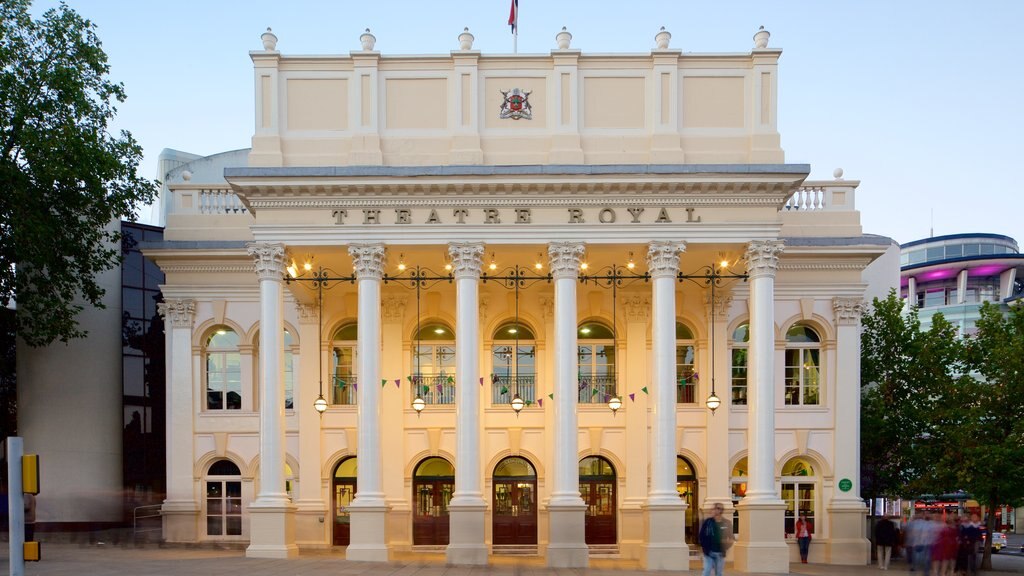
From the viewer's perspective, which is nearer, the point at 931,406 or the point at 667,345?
the point at 667,345

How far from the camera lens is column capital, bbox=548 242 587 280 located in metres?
24.1

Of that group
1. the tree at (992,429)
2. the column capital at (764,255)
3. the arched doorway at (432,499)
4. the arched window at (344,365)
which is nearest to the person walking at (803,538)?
the tree at (992,429)

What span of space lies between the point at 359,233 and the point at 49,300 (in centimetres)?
894

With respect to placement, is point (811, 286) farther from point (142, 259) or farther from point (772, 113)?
point (142, 259)

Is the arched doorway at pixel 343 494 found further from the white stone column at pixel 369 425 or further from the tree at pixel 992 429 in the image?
the tree at pixel 992 429

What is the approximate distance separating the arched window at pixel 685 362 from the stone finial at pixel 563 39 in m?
8.64

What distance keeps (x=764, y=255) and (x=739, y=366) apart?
5763 millimetres

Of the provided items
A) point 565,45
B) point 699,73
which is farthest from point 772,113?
point 565,45

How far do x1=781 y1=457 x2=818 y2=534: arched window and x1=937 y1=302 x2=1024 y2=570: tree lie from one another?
3.47m

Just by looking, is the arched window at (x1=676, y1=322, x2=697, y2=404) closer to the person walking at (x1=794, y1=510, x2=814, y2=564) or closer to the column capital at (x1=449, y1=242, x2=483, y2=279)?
the person walking at (x1=794, y1=510, x2=814, y2=564)

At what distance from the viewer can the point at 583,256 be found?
24312 mm

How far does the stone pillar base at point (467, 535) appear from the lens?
23359 mm

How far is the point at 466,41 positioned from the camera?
25109 millimetres

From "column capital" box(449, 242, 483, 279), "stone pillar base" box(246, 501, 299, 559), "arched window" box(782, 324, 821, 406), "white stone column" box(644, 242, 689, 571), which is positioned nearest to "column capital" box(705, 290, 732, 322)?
"arched window" box(782, 324, 821, 406)
